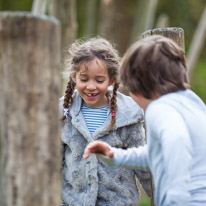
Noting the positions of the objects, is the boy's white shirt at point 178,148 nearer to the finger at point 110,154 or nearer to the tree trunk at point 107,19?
the finger at point 110,154

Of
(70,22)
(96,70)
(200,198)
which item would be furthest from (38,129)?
(70,22)

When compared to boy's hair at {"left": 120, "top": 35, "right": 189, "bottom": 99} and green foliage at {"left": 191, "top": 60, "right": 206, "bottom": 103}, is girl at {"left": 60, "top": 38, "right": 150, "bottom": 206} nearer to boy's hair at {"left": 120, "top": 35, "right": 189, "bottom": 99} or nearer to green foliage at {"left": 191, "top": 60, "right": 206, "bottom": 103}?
boy's hair at {"left": 120, "top": 35, "right": 189, "bottom": 99}

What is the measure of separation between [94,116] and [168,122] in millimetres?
1035

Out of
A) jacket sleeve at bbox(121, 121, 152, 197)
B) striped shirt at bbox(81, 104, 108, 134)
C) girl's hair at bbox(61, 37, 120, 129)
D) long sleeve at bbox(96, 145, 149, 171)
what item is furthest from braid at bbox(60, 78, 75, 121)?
long sleeve at bbox(96, 145, 149, 171)

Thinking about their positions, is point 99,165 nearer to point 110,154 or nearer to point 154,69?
point 110,154

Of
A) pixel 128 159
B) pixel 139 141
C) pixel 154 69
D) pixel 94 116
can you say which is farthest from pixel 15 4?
pixel 154 69

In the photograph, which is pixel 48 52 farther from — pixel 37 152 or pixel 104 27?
pixel 104 27

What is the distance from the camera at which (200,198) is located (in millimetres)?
2148

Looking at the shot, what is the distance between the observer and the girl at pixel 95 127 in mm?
2922

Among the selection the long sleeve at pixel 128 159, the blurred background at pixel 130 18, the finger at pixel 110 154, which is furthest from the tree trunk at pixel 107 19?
the finger at pixel 110 154

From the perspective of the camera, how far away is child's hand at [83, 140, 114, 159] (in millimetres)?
2268

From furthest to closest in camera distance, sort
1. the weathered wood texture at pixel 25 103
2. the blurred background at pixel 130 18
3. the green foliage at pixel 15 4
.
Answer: the green foliage at pixel 15 4 < the blurred background at pixel 130 18 < the weathered wood texture at pixel 25 103

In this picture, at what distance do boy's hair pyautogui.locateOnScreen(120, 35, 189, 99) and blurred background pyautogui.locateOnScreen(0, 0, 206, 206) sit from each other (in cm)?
356

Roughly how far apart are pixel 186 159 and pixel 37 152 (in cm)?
60
